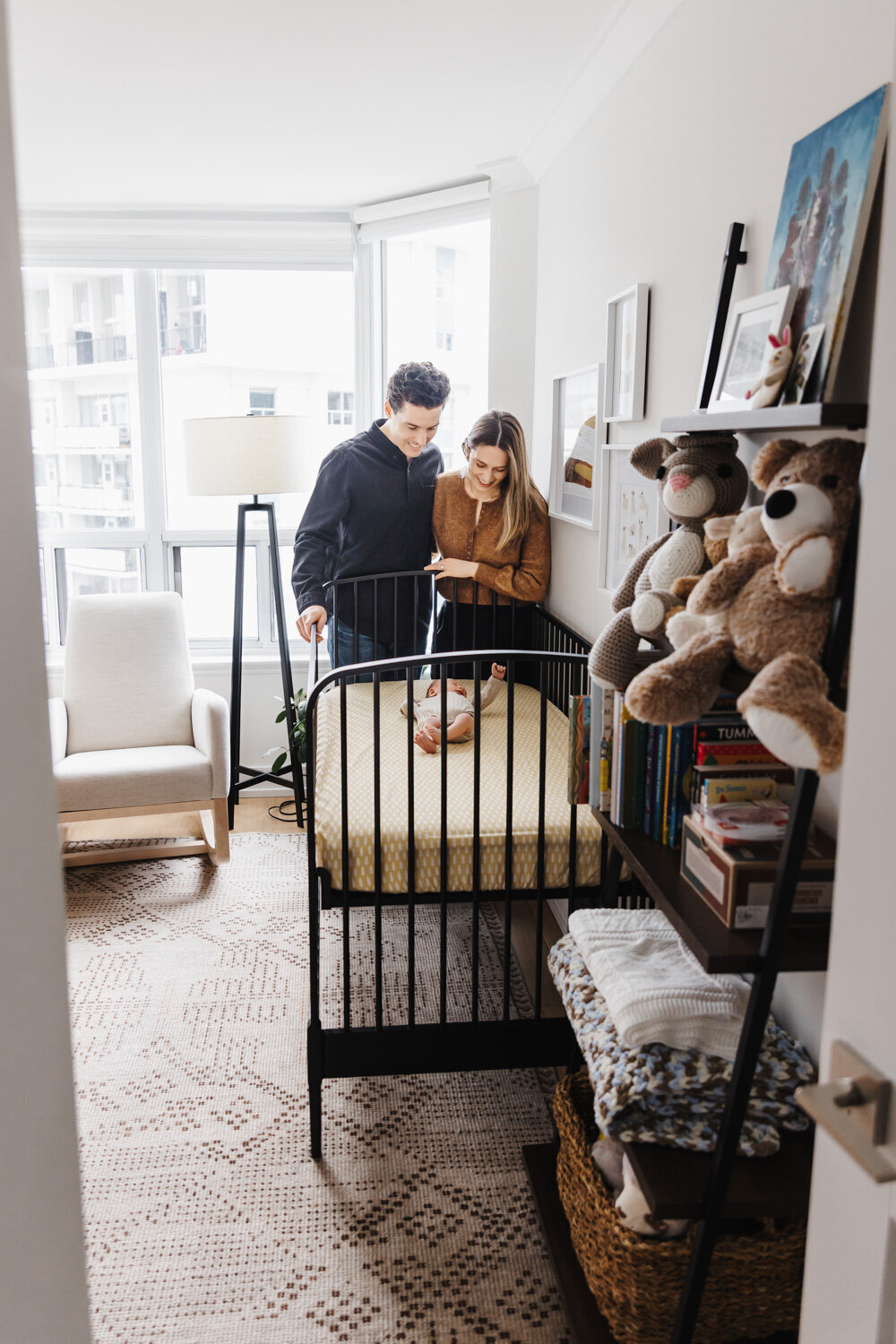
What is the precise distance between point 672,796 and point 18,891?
988 millimetres

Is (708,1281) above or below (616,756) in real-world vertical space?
below

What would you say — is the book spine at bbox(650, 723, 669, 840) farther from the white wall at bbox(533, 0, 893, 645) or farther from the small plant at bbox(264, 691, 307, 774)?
the small plant at bbox(264, 691, 307, 774)

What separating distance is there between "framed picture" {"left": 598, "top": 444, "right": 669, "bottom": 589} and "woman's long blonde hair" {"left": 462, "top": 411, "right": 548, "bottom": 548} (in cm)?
60

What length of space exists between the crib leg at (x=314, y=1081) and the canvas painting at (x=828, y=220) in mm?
1398

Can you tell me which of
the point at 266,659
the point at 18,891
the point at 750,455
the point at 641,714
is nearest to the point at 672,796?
the point at 641,714

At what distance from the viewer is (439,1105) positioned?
2.15m

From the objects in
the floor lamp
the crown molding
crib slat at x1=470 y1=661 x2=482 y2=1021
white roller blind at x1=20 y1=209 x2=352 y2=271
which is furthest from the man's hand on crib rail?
white roller blind at x1=20 y1=209 x2=352 y2=271

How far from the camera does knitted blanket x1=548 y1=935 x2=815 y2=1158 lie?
1319 mm

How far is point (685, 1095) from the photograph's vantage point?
1.35 meters

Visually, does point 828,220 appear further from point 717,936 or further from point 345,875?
point 345,875

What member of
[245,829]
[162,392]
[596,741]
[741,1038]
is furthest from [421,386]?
[741,1038]

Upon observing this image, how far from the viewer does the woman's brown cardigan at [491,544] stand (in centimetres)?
325

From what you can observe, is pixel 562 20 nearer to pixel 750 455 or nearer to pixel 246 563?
pixel 750 455

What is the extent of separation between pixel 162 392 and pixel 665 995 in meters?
3.74
